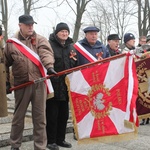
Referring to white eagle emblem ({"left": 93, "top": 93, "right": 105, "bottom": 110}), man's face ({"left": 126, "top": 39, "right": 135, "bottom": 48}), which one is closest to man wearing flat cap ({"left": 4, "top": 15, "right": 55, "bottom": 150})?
white eagle emblem ({"left": 93, "top": 93, "right": 105, "bottom": 110})

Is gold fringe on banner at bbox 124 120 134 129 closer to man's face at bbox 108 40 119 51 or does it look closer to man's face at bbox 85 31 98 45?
man's face at bbox 85 31 98 45

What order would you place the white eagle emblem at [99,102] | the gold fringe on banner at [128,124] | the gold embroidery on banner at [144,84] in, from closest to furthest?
the gold fringe on banner at [128,124] < the white eagle emblem at [99,102] < the gold embroidery on banner at [144,84]

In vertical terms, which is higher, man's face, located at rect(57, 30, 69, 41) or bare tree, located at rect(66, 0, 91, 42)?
bare tree, located at rect(66, 0, 91, 42)

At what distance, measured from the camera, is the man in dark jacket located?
4367mm

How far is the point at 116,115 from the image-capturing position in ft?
12.3

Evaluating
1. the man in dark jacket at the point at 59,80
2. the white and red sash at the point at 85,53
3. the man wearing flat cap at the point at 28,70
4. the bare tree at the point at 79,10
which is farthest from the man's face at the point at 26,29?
the bare tree at the point at 79,10

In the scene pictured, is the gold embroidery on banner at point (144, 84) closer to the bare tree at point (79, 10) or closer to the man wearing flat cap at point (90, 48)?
the man wearing flat cap at point (90, 48)

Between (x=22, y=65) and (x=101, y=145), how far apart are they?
177cm

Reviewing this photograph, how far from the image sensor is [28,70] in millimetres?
3877

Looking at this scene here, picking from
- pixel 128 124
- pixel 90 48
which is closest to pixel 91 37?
pixel 90 48

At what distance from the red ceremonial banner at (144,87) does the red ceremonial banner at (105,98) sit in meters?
0.68

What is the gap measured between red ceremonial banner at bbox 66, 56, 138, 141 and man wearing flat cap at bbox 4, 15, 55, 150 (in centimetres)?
41

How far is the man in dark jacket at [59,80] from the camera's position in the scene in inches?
172

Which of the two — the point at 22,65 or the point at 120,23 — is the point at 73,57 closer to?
the point at 22,65
